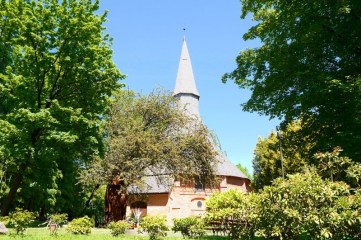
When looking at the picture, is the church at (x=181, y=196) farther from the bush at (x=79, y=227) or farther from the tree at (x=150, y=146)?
the bush at (x=79, y=227)

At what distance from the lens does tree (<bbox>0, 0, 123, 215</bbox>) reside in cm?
2097

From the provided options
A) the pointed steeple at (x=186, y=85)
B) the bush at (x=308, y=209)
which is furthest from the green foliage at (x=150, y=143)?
the pointed steeple at (x=186, y=85)

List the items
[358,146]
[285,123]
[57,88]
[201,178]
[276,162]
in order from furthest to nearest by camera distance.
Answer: [276,162] → [201,178] → [57,88] → [285,123] → [358,146]

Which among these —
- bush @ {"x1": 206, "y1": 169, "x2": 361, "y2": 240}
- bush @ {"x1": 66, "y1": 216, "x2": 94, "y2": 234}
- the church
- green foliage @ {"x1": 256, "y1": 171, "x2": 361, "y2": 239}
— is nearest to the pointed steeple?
the church

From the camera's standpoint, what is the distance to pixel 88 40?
Answer: 22406mm

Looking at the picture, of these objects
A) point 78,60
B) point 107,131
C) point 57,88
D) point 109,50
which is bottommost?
point 107,131

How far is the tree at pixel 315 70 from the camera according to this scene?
1488 cm

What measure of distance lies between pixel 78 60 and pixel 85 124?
14.5 feet

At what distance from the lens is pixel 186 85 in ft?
145

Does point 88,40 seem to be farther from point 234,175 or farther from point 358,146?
point 234,175

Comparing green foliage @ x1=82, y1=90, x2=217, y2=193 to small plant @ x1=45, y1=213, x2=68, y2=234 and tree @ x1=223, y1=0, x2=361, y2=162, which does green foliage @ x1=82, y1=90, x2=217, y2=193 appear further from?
tree @ x1=223, y1=0, x2=361, y2=162

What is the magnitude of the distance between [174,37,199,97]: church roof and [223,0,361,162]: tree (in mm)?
24218

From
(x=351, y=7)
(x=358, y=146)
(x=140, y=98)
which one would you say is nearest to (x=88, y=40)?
(x=140, y=98)

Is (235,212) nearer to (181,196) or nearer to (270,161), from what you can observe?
(181,196)
